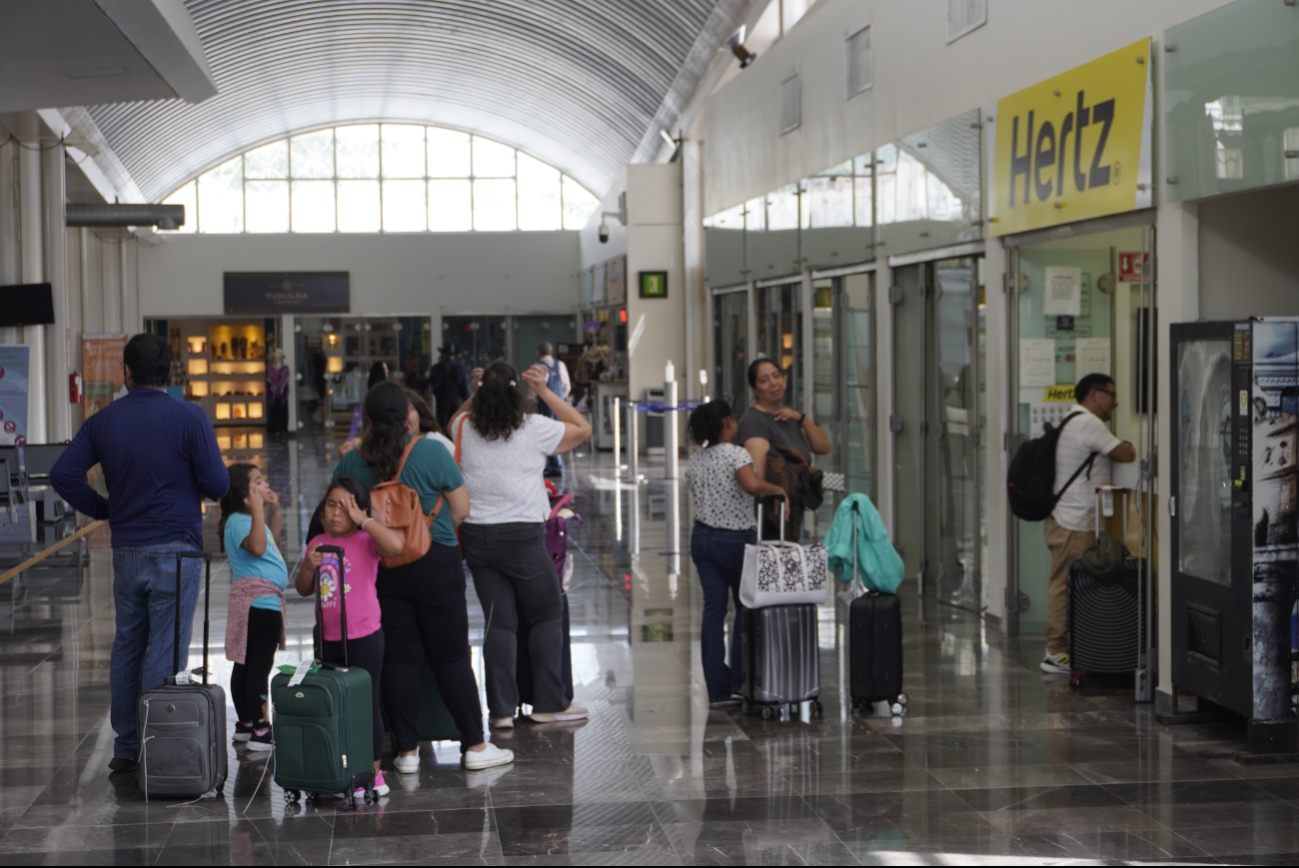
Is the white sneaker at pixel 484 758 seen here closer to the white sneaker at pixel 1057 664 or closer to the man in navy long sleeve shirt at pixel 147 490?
the man in navy long sleeve shirt at pixel 147 490

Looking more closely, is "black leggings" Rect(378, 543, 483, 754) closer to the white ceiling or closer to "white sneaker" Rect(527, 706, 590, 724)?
"white sneaker" Rect(527, 706, 590, 724)

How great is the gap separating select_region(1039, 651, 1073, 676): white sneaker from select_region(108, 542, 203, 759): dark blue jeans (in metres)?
4.19

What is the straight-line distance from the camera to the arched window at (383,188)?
3250cm

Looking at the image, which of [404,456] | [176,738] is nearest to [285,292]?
[404,456]

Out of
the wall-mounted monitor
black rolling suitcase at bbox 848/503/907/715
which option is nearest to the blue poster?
the wall-mounted monitor

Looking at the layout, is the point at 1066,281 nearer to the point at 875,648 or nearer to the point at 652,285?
the point at 875,648

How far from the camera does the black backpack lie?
7156mm

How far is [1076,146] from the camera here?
272 inches

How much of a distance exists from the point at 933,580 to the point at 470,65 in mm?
21180

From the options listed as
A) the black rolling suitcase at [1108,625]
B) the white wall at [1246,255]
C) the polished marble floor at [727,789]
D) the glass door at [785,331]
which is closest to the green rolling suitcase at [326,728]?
the polished marble floor at [727,789]

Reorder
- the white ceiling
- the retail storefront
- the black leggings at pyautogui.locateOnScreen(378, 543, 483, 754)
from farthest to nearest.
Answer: the white ceiling → the retail storefront → the black leggings at pyautogui.locateOnScreen(378, 543, 483, 754)

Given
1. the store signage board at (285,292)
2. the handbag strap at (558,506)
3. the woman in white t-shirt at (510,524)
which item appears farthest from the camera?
the store signage board at (285,292)

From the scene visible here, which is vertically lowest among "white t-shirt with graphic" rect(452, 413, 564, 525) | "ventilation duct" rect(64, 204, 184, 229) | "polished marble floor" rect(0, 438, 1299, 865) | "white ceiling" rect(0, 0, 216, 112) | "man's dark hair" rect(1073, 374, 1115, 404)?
"polished marble floor" rect(0, 438, 1299, 865)

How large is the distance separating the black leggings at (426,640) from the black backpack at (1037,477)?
3.19m
